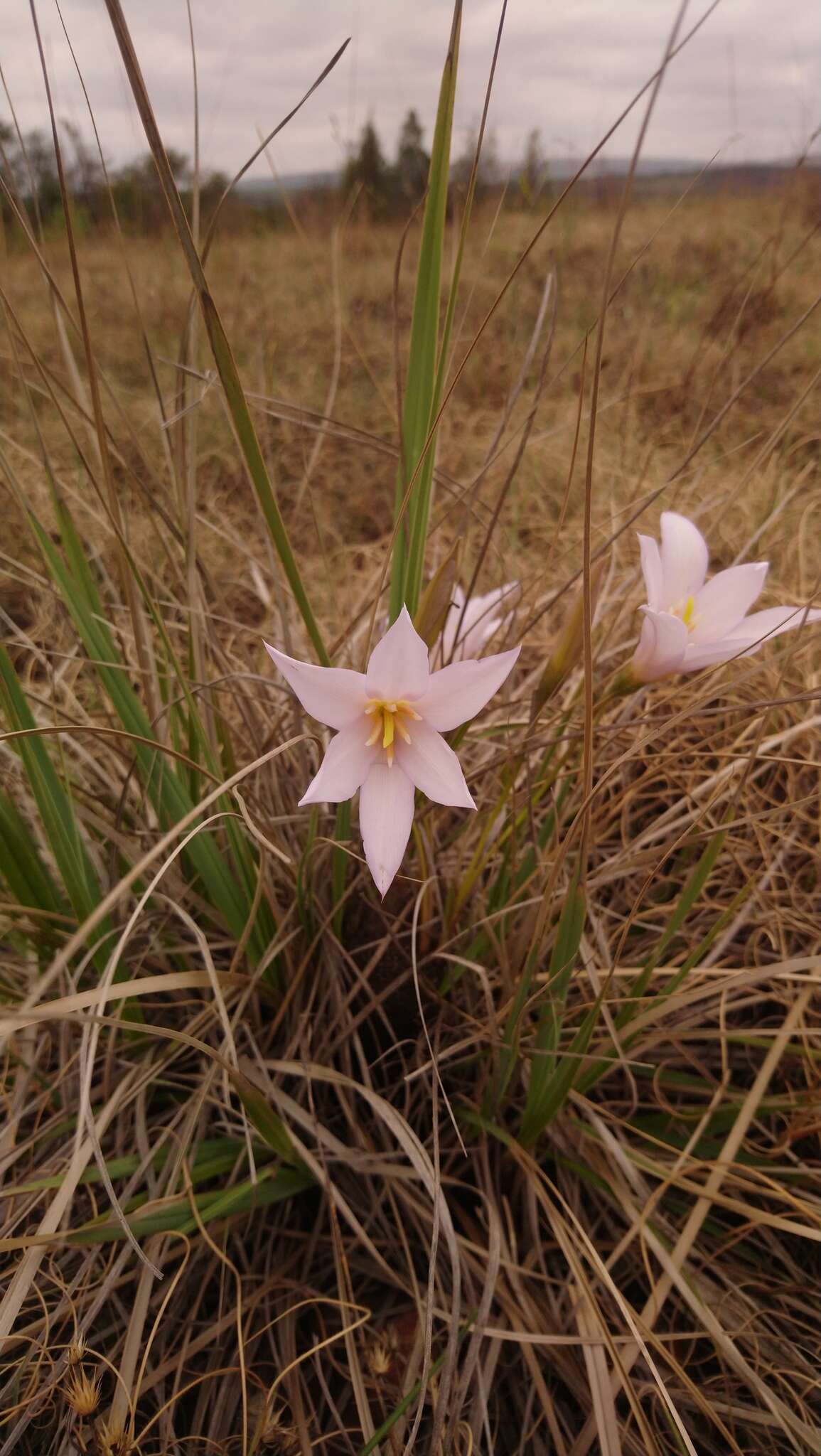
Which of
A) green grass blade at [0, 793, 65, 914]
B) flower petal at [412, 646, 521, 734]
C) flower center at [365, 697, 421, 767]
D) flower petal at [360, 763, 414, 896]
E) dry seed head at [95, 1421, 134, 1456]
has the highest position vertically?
flower petal at [412, 646, 521, 734]

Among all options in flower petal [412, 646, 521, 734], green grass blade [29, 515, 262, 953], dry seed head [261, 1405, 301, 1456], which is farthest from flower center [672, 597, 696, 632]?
dry seed head [261, 1405, 301, 1456]

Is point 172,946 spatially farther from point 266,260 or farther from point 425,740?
point 266,260

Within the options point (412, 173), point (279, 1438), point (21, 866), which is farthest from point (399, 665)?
point (412, 173)

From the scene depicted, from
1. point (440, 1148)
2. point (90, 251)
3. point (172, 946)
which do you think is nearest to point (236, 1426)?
point (440, 1148)

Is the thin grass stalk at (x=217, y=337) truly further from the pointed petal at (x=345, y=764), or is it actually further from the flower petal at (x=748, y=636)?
the flower petal at (x=748, y=636)

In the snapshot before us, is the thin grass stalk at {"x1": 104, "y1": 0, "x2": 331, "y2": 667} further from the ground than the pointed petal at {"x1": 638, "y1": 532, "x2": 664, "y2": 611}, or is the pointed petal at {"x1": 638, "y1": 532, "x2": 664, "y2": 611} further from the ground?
the thin grass stalk at {"x1": 104, "y1": 0, "x2": 331, "y2": 667}

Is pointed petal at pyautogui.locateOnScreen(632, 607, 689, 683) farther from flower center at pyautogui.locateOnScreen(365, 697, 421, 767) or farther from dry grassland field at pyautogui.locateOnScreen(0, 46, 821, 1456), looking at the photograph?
flower center at pyautogui.locateOnScreen(365, 697, 421, 767)
